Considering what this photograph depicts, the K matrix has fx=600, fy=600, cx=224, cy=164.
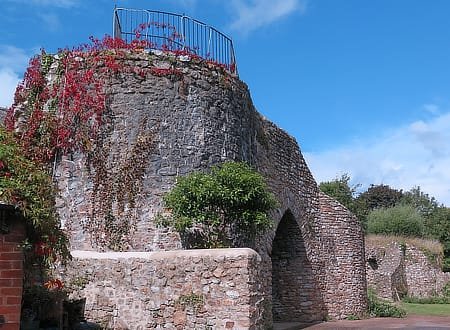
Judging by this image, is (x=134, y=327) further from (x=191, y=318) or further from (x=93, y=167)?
(x=93, y=167)

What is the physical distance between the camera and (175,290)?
8.97 m

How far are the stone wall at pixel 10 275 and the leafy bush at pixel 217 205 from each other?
538 centimetres

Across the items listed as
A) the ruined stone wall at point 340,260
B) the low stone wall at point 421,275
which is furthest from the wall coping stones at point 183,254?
the low stone wall at point 421,275

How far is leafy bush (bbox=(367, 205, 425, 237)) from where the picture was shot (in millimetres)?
41719

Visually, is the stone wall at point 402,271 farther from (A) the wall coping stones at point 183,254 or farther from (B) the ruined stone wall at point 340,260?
(A) the wall coping stones at point 183,254

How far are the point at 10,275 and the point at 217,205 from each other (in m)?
5.88

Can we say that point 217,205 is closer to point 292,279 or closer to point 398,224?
point 292,279

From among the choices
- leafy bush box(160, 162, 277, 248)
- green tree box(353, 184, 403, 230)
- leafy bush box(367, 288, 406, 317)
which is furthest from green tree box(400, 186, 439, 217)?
leafy bush box(160, 162, 277, 248)

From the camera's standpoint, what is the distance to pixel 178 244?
39.5ft

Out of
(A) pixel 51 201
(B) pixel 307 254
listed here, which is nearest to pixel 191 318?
(A) pixel 51 201

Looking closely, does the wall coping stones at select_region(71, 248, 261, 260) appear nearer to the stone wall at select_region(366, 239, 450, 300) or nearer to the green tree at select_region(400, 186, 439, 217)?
the stone wall at select_region(366, 239, 450, 300)

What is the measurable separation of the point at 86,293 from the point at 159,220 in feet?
8.44

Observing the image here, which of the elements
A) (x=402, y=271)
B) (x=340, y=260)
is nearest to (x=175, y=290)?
(x=340, y=260)

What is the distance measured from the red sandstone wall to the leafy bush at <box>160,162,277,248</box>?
5401mm
